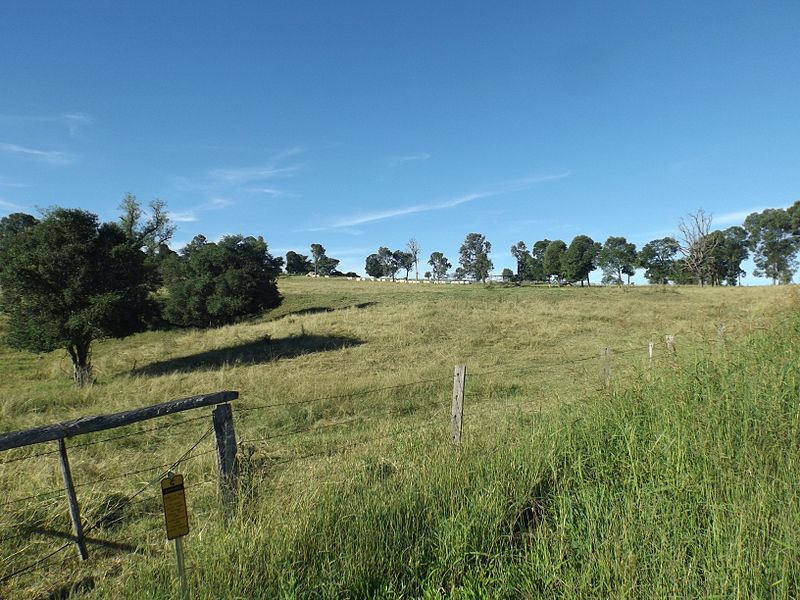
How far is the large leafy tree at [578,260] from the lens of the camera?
84875mm

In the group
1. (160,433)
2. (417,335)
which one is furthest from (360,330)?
(160,433)

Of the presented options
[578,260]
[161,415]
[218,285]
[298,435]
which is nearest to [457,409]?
[161,415]

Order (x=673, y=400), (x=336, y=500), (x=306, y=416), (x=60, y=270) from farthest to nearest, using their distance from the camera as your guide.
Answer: (x=60, y=270) < (x=306, y=416) < (x=673, y=400) < (x=336, y=500)

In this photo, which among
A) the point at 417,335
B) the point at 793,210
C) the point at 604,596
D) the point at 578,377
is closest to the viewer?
the point at 604,596

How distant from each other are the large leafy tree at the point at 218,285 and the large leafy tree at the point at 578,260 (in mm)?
65164

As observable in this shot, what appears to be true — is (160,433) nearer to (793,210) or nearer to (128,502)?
(128,502)

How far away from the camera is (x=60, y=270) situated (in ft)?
65.7

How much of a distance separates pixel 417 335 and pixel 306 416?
1339cm

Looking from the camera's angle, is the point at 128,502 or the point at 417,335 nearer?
the point at 128,502

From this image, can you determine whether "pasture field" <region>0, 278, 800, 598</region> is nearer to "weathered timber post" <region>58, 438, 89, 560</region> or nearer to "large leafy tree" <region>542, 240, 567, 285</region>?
"weathered timber post" <region>58, 438, 89, 560</region>

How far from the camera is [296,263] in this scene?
418 ft

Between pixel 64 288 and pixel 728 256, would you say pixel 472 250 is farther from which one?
pixel 64 288

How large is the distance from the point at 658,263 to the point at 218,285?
308 feet

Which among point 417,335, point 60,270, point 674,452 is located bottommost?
point 417,335
